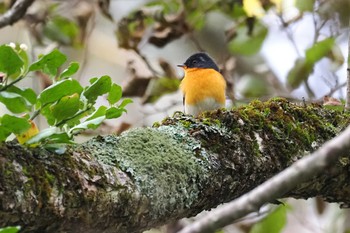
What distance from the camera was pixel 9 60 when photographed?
157 cm

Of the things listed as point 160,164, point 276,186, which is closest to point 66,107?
point 160,164

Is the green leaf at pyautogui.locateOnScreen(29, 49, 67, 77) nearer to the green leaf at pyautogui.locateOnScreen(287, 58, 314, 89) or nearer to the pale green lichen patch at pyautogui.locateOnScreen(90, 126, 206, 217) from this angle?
the pale green lichen patch at pyautogui.locateOnScreen(90, 126, 206, 217)

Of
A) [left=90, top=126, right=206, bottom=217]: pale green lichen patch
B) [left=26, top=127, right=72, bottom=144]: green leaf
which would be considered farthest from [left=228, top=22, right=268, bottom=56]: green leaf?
[left=26, top=127, right=72, bottom=144]: green leaf

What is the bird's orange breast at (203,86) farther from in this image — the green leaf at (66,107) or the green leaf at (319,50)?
the green leaf at (66,107)

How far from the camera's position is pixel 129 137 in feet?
5.84

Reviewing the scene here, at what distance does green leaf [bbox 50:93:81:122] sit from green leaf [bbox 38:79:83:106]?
15mm

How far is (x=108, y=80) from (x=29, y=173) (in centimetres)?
38

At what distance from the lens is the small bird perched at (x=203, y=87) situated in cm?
373

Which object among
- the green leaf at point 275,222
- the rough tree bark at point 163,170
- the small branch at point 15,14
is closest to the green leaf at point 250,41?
the small branch at point 15,14

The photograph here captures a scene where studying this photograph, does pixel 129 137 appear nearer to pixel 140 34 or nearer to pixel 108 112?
pixel 108 112

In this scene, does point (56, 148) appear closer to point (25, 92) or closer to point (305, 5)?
point (25, 92)

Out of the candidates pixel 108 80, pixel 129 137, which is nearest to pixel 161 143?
pixel 129 137

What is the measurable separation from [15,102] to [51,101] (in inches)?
3.6

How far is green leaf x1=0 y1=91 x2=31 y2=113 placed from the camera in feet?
5.15
